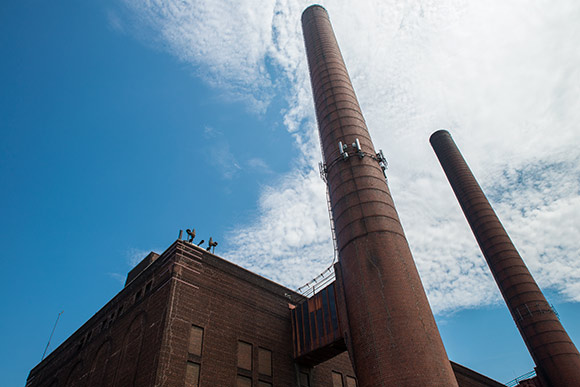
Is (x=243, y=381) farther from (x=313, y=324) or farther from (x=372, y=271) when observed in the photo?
(x=372, y=271)

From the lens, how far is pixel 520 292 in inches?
1151

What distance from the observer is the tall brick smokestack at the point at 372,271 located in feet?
48.8

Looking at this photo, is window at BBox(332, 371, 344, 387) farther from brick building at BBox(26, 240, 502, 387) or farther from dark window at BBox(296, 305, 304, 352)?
dark window at BBox(296, 305, 304, 352)

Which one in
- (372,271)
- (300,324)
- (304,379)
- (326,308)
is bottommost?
(304,379)

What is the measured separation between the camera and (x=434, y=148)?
42.4m

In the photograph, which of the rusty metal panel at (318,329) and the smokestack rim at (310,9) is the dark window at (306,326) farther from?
the smokestack rim at (310,9)

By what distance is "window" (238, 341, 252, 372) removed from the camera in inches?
773

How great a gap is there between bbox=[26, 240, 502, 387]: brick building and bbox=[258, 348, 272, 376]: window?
50 millimetres

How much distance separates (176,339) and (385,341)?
9216 mm

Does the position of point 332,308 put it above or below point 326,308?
below

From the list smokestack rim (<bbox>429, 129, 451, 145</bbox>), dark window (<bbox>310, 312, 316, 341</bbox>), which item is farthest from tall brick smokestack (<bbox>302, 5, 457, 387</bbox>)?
smokestack rim (<bbox>429, 129, 451, 145</bbox>)

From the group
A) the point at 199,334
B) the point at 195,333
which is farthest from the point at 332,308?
the point at 195,333

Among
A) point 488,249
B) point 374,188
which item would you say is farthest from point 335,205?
point 488,249

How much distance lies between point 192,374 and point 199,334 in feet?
6.27
